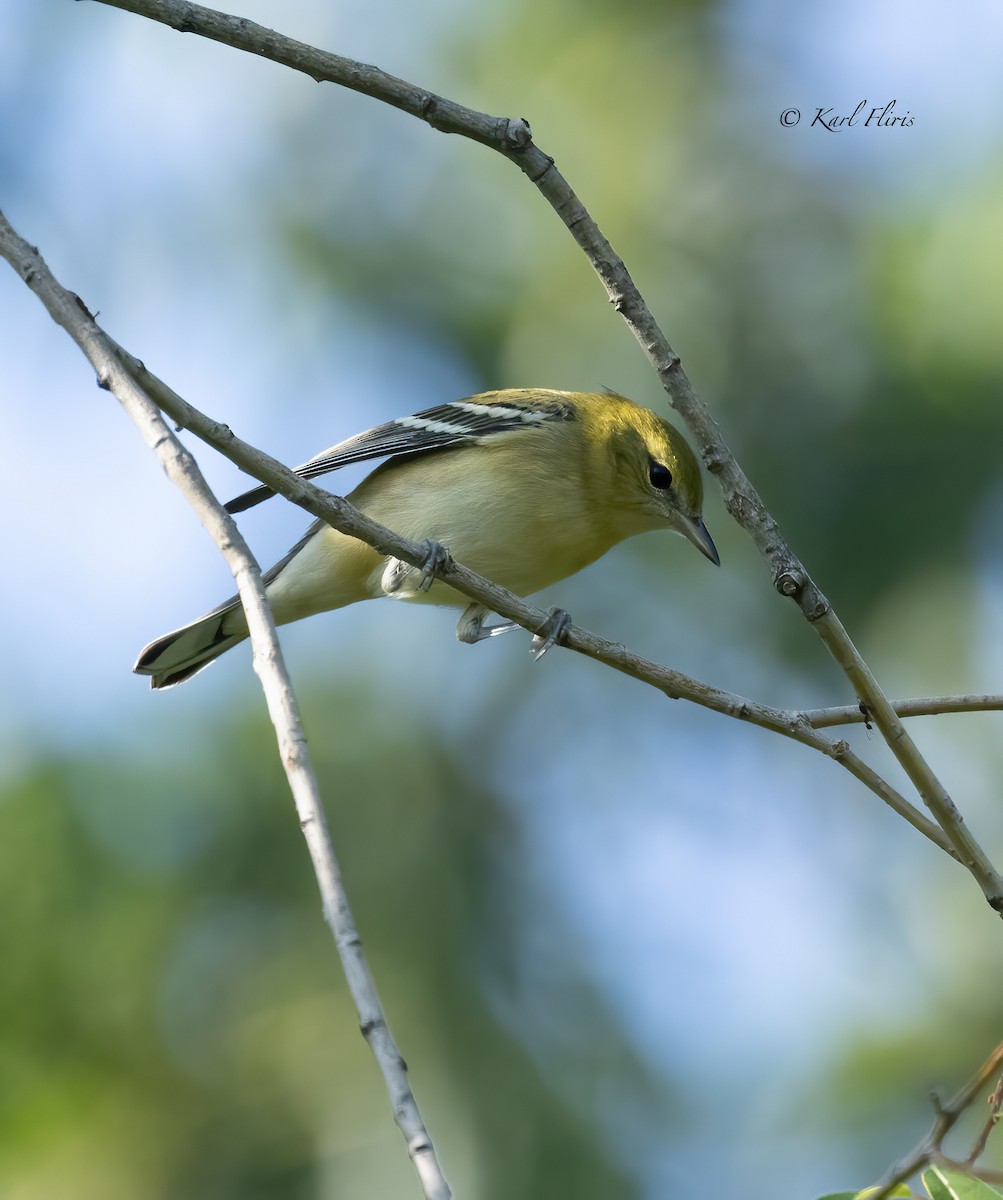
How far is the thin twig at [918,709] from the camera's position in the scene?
3188 mm

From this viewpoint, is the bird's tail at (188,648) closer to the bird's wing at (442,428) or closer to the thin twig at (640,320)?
the bird's wing at (442,428)

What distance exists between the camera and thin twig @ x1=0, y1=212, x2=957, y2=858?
2879 mm

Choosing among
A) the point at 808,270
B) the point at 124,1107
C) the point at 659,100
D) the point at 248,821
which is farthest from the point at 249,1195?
the point at 659,100

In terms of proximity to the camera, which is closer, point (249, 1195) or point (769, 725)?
point (769, 725)

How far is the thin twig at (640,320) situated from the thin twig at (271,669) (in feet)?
2.22

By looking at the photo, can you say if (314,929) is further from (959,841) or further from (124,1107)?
(959,841)

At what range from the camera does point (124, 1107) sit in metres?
7.67

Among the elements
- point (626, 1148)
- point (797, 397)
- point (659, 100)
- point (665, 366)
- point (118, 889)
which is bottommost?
point (626, 1148)

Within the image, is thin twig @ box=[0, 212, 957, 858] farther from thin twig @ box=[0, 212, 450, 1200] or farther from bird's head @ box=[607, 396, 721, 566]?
bird's head @ box=[607, 396, 721, 566]

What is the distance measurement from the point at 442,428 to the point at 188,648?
162cm

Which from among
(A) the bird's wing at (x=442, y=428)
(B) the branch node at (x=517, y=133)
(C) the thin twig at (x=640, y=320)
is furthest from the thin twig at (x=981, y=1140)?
(A) the bird's wing at (x=442, y=428)

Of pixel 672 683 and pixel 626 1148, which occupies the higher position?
pixel 672 683

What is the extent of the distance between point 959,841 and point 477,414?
407 centimetres

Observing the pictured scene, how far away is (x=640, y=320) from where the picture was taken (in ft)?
10.5
